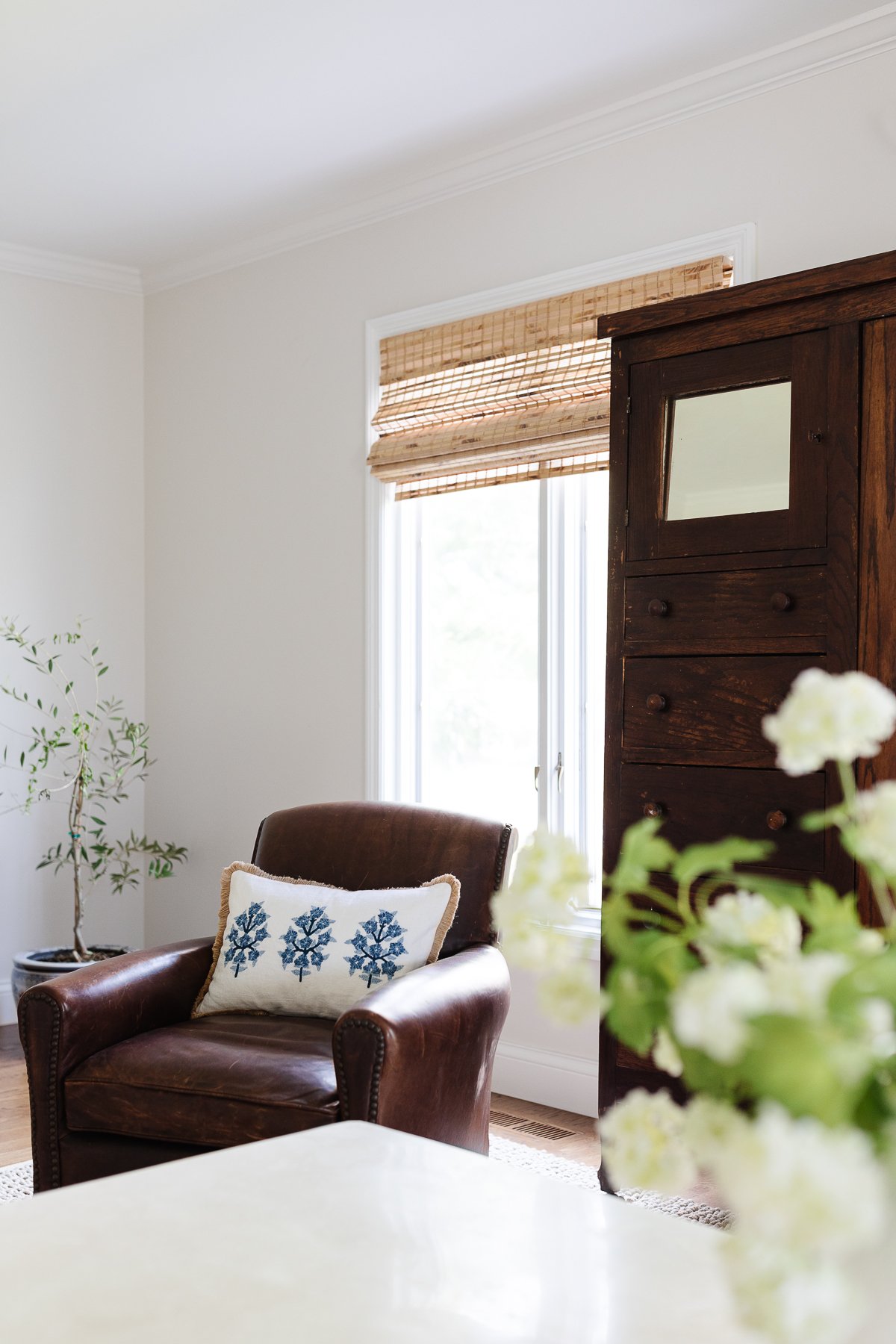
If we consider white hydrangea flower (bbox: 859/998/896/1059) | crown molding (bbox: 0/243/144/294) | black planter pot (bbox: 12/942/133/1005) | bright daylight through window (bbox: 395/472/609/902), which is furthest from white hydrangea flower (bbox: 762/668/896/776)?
crown molding (bbox: 0/243/144/294)

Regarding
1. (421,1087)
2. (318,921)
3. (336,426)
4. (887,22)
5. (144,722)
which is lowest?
(421,1087)

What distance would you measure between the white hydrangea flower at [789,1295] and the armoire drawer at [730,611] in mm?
1989

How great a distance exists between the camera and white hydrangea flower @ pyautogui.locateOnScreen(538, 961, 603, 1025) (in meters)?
0.68

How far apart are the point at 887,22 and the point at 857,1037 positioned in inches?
118

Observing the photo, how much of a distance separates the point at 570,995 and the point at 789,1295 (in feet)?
0.64

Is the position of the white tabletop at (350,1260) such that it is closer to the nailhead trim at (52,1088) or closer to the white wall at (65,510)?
the nailhead trim at (52,1088)

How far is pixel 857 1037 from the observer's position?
0.59m

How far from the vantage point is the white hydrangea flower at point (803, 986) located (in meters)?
0.59

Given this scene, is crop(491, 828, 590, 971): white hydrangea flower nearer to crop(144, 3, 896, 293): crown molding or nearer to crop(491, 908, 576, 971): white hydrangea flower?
crop(491, 908, 576, 971): white hydrangea flower

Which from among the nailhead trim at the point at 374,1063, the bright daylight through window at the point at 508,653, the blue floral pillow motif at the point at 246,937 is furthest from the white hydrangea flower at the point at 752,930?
the bright daylight through window at the point at 508,653

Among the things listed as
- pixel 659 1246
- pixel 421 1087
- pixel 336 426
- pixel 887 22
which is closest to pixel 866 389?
pixel 887 22

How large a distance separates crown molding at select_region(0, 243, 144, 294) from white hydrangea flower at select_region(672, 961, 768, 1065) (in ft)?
15.6

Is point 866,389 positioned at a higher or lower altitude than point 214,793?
higher

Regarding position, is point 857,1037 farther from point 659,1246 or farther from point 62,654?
point 62,654
